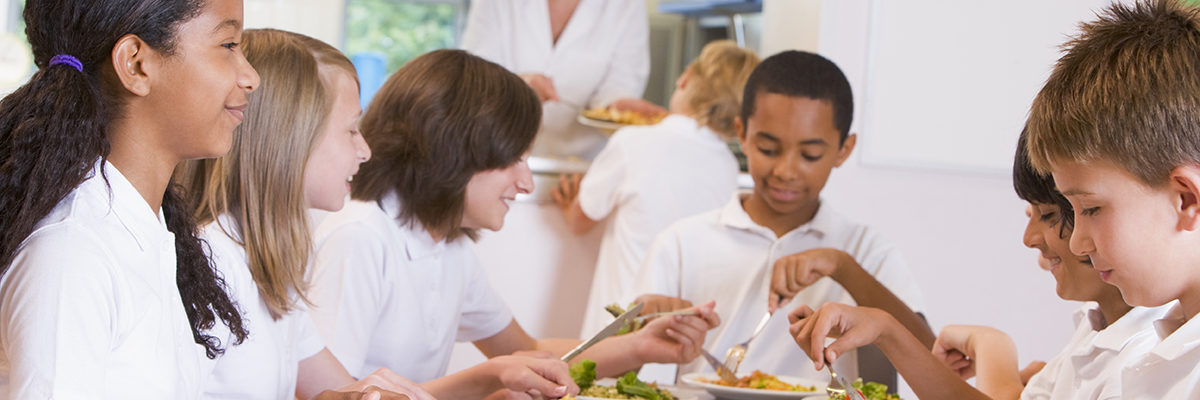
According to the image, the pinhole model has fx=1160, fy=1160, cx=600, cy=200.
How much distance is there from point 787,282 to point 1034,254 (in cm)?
161

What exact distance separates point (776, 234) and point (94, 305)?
4.89 ft

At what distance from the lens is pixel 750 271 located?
221 centimetres

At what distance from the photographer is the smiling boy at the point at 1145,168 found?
99cm

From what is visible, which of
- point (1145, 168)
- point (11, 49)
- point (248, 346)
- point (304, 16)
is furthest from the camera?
point (304, 16)

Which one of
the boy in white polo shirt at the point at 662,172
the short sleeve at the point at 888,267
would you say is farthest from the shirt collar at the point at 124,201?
the boy in white polo shirt at the point at 662,172

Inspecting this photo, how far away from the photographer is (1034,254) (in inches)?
128

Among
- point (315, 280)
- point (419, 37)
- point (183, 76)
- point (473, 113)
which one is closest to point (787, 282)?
point (473, 113)

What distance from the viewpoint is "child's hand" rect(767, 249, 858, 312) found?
1.90 meters

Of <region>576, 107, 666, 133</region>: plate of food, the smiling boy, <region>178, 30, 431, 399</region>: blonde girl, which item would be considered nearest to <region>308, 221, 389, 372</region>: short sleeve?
<region>178, 30, 431, 399</region>: blonde girl

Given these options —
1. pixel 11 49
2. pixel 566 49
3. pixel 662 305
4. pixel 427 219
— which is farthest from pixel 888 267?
pixel 11 49

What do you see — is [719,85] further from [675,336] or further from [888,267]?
[675,336]

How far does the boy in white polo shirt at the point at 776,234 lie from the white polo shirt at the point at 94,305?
3.64 feet

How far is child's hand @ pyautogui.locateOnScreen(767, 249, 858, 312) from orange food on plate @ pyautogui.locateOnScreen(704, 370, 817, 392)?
0.48 feet

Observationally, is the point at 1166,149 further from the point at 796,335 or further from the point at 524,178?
the point at 524,178
